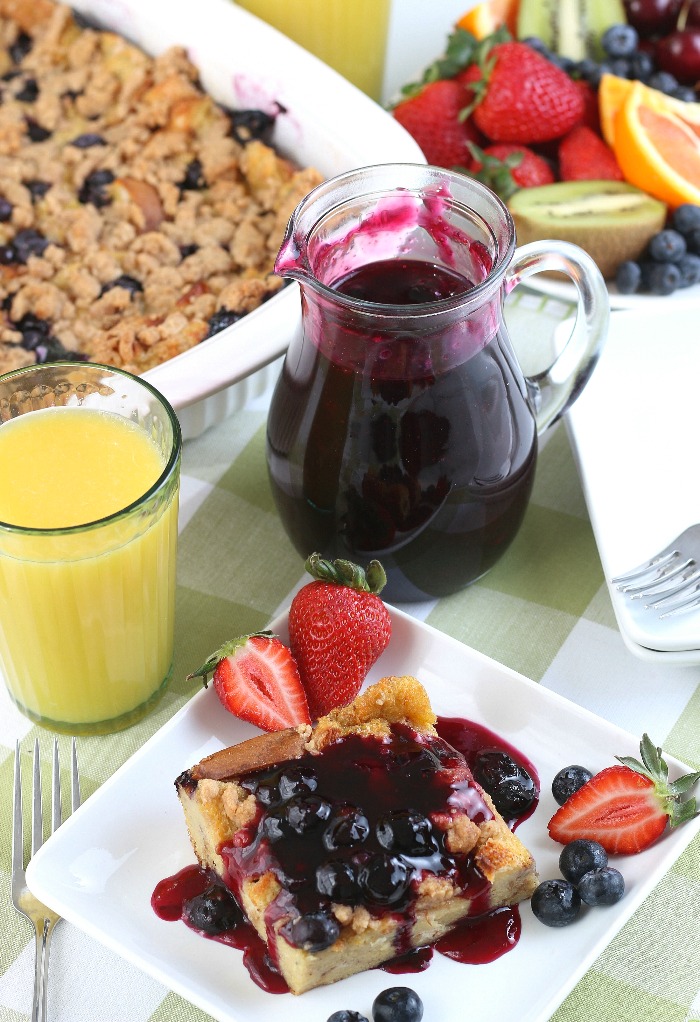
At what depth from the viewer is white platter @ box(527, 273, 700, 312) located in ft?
5.99

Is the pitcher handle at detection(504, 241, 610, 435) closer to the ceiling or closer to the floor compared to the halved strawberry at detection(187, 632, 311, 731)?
closer to the ceiling

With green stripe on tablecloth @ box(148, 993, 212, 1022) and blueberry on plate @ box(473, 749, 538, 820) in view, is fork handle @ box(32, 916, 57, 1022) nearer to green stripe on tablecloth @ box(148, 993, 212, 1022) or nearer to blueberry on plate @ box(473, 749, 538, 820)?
green stripe on tablecloth @ box(148, 993, 212, 1022)

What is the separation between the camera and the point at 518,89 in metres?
2.05

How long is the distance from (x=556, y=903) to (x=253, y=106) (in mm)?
1542

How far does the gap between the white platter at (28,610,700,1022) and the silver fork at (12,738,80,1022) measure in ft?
0.22

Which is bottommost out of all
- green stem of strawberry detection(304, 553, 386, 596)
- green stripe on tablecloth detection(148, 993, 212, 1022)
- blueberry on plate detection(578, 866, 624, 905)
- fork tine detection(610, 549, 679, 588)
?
green stripe on tablecloth detection(148, 993, 212, 1022)

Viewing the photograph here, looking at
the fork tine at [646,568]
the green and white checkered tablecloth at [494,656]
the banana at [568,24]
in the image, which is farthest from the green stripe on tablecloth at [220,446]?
the banana at [568,24]

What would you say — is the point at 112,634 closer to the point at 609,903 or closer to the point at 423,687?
the point at 423,687

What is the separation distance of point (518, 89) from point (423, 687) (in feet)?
4.03

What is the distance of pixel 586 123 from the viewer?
217cm

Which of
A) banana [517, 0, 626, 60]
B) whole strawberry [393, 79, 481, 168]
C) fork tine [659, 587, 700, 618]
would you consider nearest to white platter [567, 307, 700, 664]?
fork tine [659, 587, 700, 618]

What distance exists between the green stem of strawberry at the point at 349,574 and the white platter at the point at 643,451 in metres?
0.29

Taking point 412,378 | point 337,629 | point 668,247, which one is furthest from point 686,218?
point 337,629

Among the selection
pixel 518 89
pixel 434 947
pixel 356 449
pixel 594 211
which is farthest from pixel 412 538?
pixel 518 89
